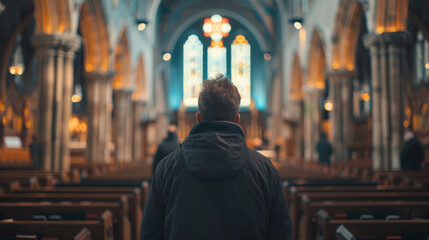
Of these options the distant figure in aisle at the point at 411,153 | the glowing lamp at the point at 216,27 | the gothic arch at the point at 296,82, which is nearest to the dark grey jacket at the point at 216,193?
the distant figure in aisle at the point at 411,153

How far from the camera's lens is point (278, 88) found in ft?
97.5

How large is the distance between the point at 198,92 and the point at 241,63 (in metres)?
13.8

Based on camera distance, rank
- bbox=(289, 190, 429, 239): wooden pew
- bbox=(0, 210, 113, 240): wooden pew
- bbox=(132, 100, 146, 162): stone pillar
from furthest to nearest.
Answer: bbox=(132, 100, 146, 162): stone pillar
bbox=(289, 190, 429, 239): wooden pew
bbox=(0, 210, 113, 240): wooden pew

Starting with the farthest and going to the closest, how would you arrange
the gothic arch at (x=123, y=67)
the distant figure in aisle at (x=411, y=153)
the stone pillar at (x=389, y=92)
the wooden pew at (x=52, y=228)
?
the gothic arch at (x=123, y=67) → the stone pillar at (x=389, y=92) → the distant figure in aisle at (x=411, y=153) → the wooden pew at (x=52, y=228)

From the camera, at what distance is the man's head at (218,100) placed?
2023 mm

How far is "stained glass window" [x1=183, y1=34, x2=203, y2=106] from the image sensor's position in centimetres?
3412

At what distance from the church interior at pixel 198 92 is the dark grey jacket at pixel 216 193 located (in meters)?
0.90

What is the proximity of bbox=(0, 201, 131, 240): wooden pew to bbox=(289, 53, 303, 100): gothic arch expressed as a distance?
21929 mm

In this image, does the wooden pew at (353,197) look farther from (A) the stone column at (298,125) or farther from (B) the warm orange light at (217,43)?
(B) the warm orange light at (217,43)

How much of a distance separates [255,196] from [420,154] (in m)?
7.84

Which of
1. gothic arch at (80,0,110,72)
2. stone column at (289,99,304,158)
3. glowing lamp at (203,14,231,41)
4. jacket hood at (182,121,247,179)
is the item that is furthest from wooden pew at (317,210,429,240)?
glowing lamp at (203,14,231,41)

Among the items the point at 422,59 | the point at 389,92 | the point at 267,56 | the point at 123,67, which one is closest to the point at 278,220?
the point at 389,92

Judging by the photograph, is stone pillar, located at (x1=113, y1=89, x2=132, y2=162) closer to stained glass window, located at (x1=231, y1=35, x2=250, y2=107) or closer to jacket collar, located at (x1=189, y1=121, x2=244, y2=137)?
stained glass window, located at (x1=231, y1=35, x2=250, y2=107)

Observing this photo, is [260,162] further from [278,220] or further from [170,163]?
[170,163]
